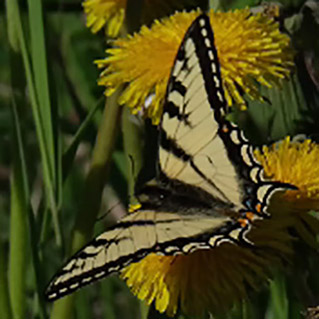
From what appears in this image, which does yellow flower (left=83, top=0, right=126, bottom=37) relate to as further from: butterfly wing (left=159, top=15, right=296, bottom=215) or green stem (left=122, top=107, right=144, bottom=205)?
butterfly wing (left=159, top=15, right=296, bottom=215)

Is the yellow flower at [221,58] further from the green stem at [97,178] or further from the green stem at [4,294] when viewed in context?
the green stem at [4,294]

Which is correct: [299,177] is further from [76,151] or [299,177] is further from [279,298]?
[76,151]

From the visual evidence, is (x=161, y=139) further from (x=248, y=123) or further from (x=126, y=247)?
(x=248, y=123)

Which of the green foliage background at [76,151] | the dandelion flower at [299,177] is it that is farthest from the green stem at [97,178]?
the dandelion flower at [299,177]

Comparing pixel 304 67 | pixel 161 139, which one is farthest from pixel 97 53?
pixel 161 139

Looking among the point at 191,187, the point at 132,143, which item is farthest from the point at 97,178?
the point at 191,187

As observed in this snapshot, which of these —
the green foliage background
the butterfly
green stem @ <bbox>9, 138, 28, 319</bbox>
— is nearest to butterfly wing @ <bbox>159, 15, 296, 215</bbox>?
the butterfly

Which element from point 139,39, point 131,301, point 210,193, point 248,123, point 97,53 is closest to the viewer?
point 210,193
